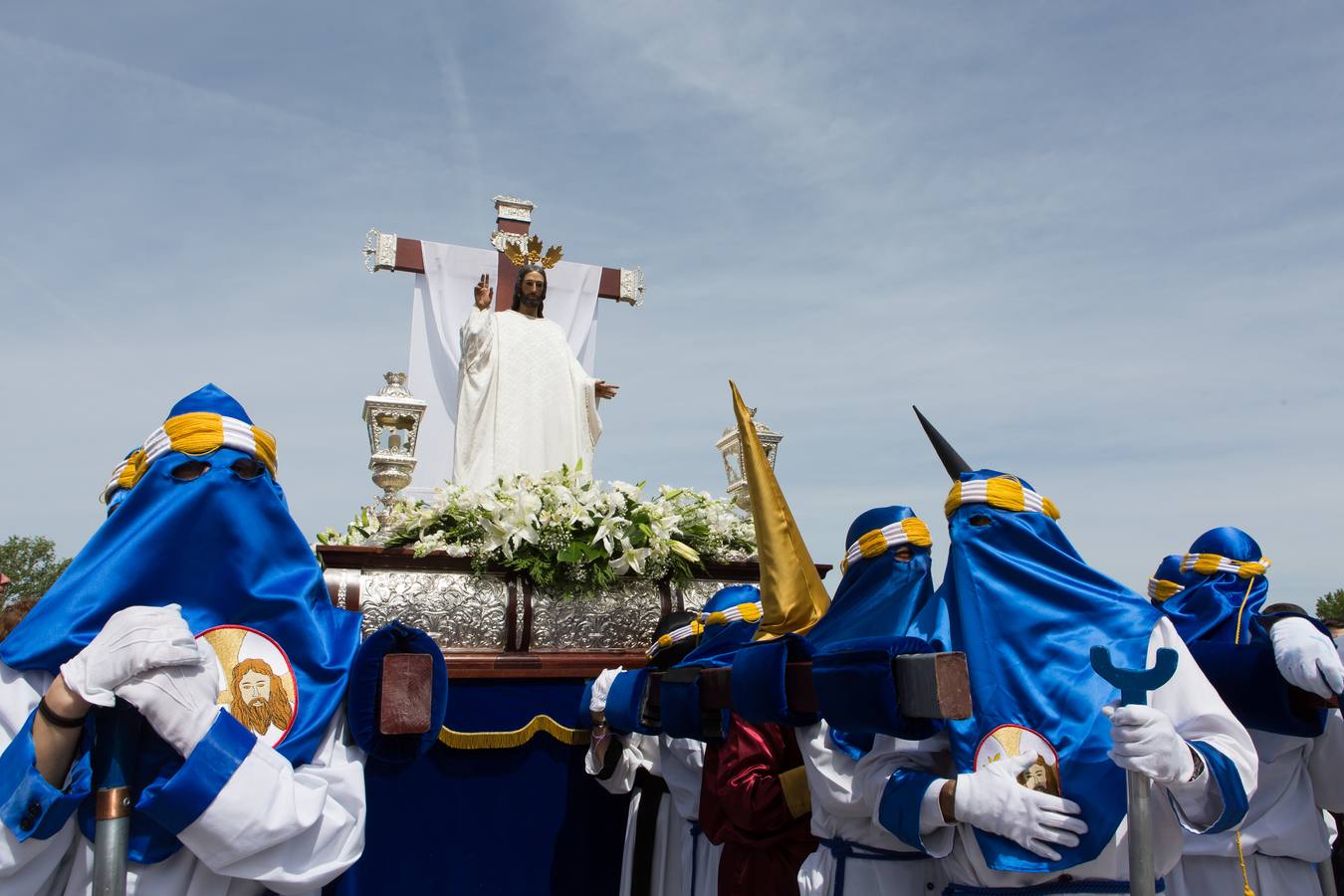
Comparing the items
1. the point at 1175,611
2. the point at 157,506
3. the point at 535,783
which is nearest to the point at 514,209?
the point at 535,783

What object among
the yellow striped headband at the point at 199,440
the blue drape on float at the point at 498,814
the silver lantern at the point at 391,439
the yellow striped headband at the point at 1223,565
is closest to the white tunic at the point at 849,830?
the yellow striped headband at the point at 199,440

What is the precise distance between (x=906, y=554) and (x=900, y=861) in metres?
0.91

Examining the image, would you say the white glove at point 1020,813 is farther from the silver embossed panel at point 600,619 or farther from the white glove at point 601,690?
the silver embossed panel at point 600,619

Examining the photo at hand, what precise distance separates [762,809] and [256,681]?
1.79m

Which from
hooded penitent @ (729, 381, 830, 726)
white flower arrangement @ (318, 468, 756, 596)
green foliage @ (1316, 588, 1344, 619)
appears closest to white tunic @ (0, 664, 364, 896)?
hooded penitent @ (729, 381, 830, 726)

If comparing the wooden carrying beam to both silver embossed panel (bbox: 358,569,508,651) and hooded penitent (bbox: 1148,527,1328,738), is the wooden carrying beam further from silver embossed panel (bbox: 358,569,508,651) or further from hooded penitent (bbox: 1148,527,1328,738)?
silver embossed panel (bbox: 358,569,508,651)

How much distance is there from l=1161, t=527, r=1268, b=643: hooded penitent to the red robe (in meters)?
1.62

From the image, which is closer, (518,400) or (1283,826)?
(1283,826)

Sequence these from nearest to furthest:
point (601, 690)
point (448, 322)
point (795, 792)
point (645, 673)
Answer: point (795, 792) → point (645, 673) → point (601, 690) → point (448, 322)

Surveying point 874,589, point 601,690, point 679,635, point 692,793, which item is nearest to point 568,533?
point 601,690

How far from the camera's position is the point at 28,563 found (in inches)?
1184

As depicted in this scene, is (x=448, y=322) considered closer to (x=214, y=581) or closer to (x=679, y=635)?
(x=679, y=635)

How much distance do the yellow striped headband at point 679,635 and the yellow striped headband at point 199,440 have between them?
226 cm

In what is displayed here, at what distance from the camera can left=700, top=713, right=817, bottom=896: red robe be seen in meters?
3.65
